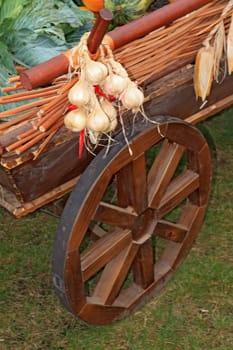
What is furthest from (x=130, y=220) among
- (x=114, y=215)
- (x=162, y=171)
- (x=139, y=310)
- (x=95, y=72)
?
(x=95, y=72)

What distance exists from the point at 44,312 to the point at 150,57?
3.30ft

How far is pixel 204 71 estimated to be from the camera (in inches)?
66.0

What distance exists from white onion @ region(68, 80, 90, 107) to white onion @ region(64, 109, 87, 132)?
1.5 inches

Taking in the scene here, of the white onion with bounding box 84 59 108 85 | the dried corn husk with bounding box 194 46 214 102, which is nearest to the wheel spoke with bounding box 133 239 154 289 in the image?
the dried corn husk with bounding box 194 46 214 102

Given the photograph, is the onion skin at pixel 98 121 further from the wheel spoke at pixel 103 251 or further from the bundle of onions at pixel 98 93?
the wheel spoke at pixel 103 251

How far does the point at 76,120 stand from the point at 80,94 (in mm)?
69

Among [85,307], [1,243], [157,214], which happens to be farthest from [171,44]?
[1,243]

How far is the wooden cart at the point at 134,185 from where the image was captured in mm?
1562

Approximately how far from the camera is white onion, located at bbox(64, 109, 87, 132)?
140 centimetres

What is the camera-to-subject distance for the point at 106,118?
54.9 inches

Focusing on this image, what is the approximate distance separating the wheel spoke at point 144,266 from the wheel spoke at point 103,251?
0.35 ft

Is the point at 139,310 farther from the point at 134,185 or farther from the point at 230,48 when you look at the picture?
the point at 230,48

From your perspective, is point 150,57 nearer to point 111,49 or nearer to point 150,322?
point 111,49

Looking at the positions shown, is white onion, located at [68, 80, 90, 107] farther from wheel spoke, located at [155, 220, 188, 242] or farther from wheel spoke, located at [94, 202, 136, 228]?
wheel spoke, located at [155, 220, 188, 242]
